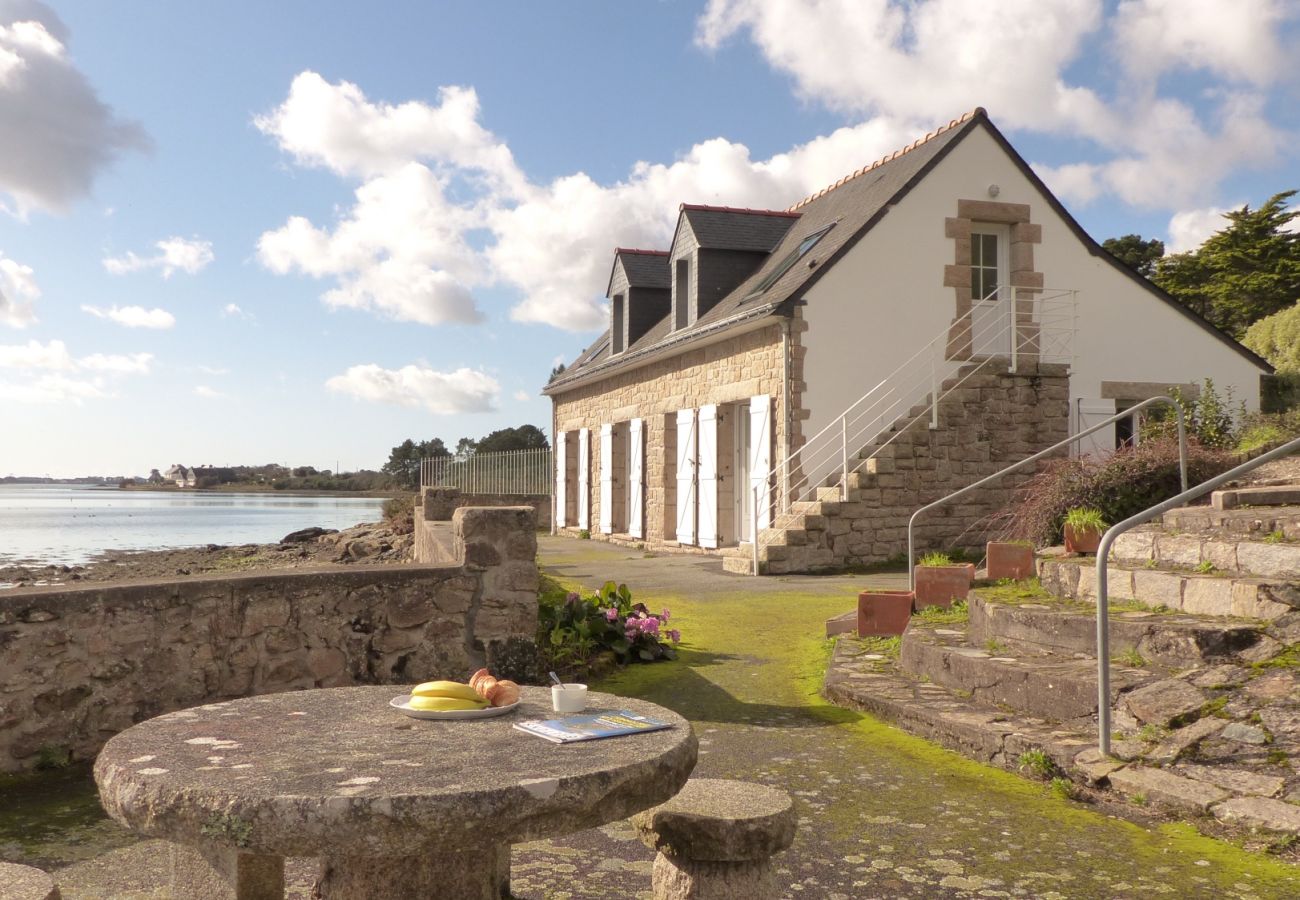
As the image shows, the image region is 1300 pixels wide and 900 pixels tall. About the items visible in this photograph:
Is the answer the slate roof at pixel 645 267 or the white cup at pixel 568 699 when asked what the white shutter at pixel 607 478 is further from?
the white cup at pixel 568 699

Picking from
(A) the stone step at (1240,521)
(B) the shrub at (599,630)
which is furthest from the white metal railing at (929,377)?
(A) the stone step at (1240,521)

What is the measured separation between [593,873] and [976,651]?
3.08m

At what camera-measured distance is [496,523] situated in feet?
18.5

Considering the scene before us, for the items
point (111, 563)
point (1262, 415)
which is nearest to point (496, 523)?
point (1262, 415)

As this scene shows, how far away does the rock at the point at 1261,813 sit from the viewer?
139 inches

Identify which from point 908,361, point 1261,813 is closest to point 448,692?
point 1261,813

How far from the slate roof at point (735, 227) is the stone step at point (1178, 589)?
33.5 ft

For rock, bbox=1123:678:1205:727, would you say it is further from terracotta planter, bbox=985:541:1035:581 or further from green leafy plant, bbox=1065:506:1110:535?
terracotta planter, bbox=985:541:1035:581

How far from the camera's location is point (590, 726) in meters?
2.71

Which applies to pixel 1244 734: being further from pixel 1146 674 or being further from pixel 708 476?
pixel 708 476

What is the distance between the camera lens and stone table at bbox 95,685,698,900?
2055 millimetres

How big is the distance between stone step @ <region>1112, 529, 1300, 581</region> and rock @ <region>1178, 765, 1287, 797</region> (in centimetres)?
164

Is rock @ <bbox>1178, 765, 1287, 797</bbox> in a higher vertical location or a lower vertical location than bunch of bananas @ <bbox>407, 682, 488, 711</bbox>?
lower

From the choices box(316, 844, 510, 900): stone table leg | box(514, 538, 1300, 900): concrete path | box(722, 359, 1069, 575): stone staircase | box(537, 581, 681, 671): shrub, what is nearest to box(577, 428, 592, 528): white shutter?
box(722, 359, 1069, 575): stone staircase
